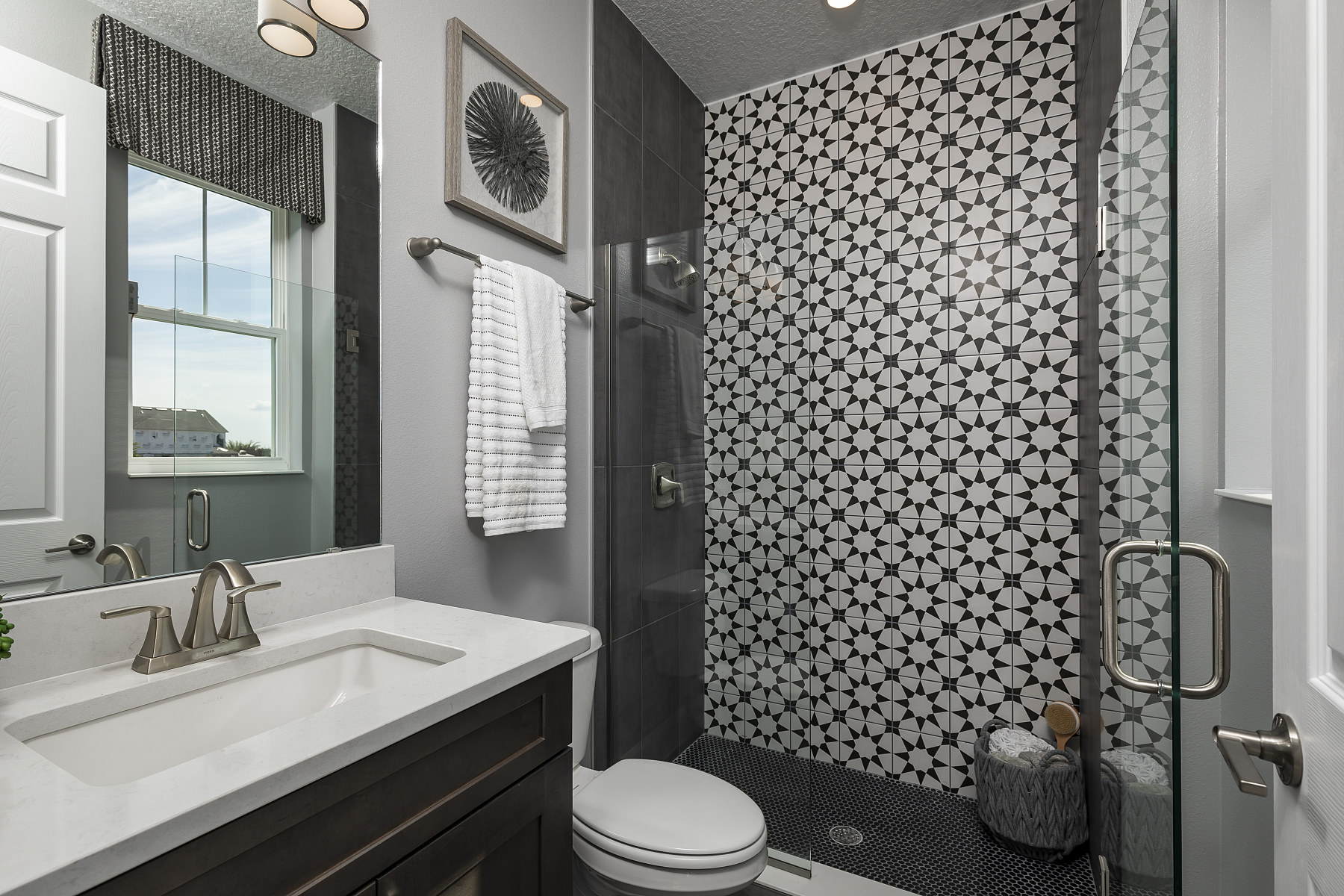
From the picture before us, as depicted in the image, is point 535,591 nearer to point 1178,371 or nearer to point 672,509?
point 672,509

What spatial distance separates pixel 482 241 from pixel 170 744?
1.19 meters

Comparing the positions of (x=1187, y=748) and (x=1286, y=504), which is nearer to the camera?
(x=1286, y=504)

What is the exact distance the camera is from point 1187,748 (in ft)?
3.06

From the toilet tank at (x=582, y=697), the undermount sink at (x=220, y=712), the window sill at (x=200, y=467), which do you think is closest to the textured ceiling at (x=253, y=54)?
the window sill at (x=200, y=467)

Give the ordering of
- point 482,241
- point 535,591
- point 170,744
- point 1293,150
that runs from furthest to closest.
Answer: point 535,591 → point 482,241 → point 170,744 → point 1293,150

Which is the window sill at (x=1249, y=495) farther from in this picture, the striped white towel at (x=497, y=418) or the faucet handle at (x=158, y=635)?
the faucet handle at (x=158, y=635)

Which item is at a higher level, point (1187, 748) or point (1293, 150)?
point (1293, 150)

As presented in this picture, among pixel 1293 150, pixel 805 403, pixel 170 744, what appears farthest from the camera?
pixel 805 403

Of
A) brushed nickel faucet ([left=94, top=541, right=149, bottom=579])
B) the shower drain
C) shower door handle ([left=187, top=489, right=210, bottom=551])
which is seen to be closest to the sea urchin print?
shower door handle ([left=187, top=489, right=210, bottom=551])

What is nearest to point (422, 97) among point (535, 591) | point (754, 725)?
point (535, 591)

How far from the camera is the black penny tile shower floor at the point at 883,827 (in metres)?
1.71

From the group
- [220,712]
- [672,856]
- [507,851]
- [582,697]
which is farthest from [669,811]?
[220,712]

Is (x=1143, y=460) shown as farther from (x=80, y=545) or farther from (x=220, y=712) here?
(x=80, y=545)

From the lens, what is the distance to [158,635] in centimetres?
87
